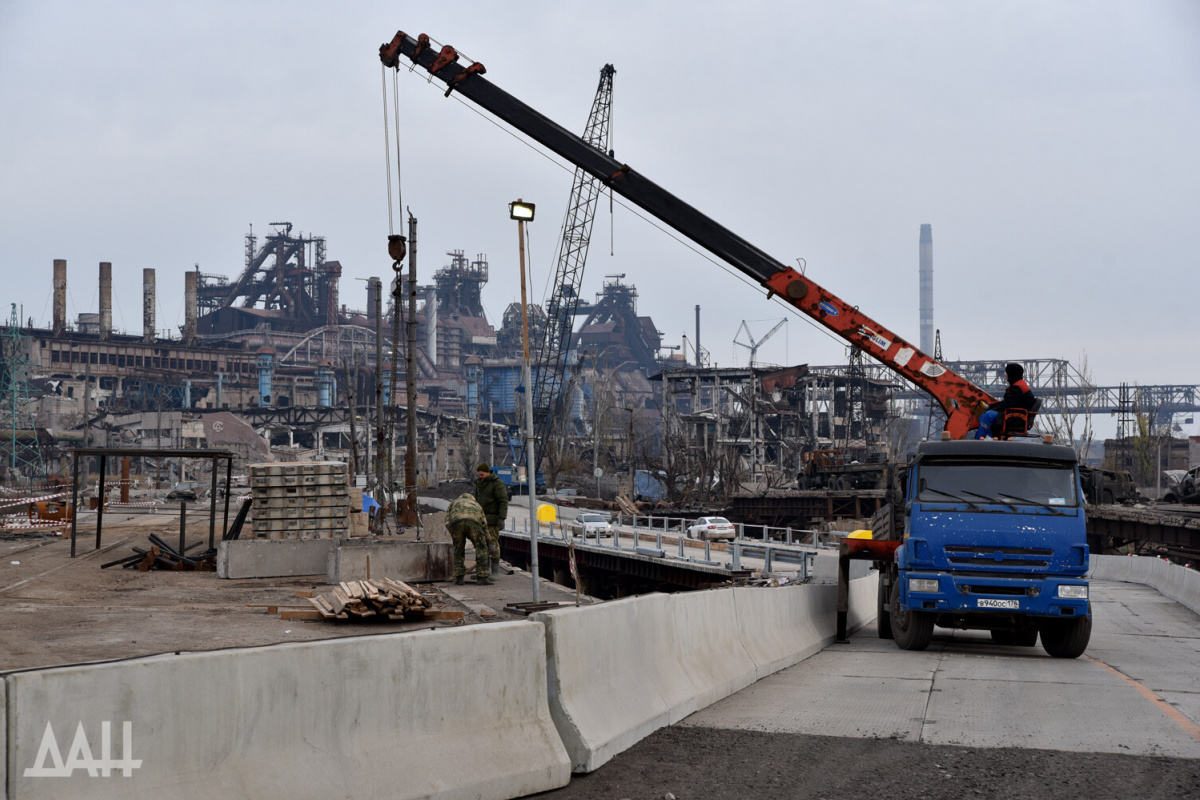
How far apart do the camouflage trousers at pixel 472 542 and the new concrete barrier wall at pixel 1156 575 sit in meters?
12.9

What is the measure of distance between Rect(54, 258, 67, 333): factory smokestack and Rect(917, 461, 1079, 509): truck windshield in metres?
150

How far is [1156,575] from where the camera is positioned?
114ft

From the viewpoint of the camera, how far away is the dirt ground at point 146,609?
13125 mm

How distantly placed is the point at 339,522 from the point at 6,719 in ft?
78.0

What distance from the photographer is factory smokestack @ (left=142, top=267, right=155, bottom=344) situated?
6225 inches

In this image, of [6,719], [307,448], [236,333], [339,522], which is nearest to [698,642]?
[6,719]

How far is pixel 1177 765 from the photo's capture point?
25.9 ft

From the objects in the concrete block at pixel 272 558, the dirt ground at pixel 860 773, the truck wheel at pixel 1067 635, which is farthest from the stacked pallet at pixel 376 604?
the truck wheel at pixel 1067 635

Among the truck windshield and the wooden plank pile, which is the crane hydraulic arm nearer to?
the truck windshield

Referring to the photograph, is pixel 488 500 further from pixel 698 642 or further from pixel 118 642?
pixel 698 642

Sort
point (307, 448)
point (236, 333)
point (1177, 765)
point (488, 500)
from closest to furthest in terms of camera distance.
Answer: point (1177, 765) → point (488, 500) → point (307, 448) → point (236, 333)

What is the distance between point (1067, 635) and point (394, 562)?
12.0 m

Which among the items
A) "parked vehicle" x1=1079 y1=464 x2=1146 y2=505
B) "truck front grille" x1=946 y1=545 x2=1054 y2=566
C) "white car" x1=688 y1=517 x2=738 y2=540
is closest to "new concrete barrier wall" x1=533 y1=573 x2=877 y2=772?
"truck front grille" x1=946 y1=545 x2=1054 y2=566

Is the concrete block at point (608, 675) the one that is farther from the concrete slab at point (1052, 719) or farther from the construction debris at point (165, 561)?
the construction debris at point (165, 561)
